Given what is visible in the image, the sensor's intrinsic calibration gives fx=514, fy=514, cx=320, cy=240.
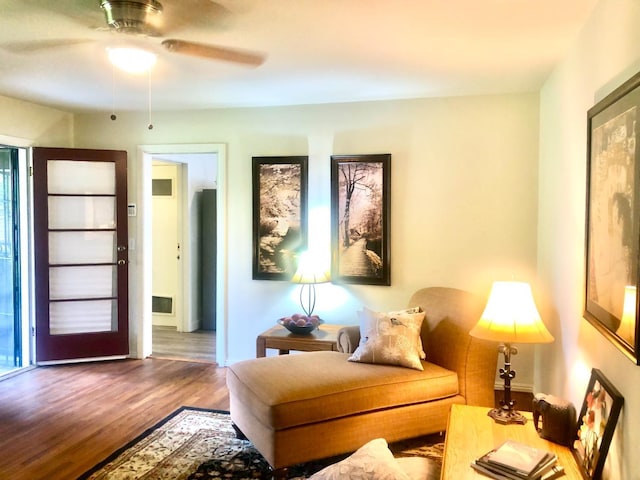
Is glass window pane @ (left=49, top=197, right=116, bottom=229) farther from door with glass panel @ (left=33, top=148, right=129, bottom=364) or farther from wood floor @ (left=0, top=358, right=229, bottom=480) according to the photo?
wood floor @ (left=0, top=358, right=229, bottom=480)

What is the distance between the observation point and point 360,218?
13.7 feet

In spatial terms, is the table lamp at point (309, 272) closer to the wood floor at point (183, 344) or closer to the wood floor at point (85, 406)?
the wood floor at point (85, 406)

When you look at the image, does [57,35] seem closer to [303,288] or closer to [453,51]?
[453,51]

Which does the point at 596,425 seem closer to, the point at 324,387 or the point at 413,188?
the point at 324,387

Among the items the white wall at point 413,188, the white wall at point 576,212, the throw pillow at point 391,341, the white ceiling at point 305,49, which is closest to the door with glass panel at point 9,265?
the white ceiling at point 305,49

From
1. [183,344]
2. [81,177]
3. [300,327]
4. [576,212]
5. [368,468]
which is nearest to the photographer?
[368,468]

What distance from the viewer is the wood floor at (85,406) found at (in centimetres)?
286

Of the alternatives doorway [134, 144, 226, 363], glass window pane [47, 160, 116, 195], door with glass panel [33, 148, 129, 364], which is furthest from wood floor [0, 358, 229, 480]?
glass window pane [47, 160, 116, 195]

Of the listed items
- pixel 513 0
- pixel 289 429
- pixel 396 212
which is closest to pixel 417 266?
pixel 396 212

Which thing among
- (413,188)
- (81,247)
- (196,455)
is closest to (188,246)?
(81,247)

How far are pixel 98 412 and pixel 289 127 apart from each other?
2.63m

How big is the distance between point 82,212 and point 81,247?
1.05ft

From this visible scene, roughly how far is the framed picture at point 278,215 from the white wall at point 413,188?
0.27 ft

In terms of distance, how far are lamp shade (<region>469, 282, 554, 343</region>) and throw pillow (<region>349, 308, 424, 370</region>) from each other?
25.0 inches
